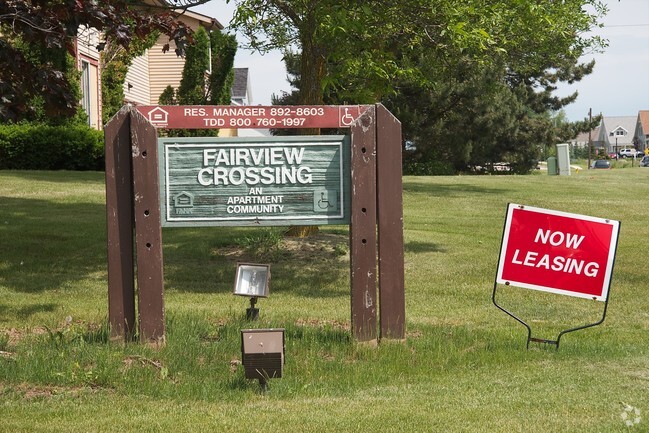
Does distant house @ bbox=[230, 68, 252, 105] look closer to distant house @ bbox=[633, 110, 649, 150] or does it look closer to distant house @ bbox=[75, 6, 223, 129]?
distant house @ bbox=[75, 6, 223, 129]

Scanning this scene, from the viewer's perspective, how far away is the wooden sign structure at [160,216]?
23.6ft

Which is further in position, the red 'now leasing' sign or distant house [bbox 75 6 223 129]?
distant house [bbox 75 6 223 129]

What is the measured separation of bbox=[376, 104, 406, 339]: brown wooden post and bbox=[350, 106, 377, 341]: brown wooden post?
7 centimetres

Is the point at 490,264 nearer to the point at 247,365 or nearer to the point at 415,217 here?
the point at 415,217

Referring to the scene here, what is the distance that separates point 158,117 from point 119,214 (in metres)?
0.86

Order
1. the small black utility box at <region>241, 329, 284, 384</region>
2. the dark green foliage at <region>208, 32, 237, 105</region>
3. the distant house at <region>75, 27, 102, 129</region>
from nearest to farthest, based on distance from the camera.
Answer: the small black utility box at <region>241, 329, 284, 384</region>
the distant house at <region>75, 27, 102, 129</region>
the dark green foliage at <region>208, 32, 237, 105</region>

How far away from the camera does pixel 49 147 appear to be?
25031mm

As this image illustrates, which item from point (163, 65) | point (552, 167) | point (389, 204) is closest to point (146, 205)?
point (389, 204)

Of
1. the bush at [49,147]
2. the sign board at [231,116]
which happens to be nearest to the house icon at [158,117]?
the sign board at [231,116]

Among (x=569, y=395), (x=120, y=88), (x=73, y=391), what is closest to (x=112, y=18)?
(x=73, y=391)

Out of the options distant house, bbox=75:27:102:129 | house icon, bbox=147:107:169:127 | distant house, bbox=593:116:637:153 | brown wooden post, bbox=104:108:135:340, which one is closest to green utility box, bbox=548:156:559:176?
distant house, bbox=75:27:102:129

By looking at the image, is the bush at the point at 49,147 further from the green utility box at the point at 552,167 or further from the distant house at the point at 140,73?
the green utility box at the point at 552,167

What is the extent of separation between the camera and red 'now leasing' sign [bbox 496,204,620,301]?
7.34 metres

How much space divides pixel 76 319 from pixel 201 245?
211 inches
